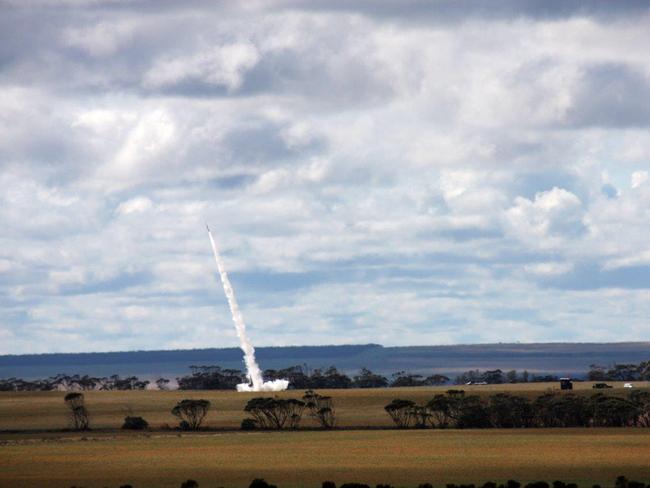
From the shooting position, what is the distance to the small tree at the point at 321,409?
16800 cm

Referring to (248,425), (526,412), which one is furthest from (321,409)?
(526,412)

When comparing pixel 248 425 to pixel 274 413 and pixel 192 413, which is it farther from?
pixel 192 413

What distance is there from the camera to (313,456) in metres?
119

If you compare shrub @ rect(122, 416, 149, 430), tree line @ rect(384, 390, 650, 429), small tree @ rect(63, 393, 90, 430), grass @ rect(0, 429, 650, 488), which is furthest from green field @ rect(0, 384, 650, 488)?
tree line @ rect(384, 390, 650, 429)

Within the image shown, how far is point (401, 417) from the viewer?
556 feet

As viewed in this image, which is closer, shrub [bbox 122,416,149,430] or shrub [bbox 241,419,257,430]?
shrub [bbox 241,419,257,430]

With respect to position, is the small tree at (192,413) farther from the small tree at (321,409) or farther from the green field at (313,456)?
the small tree at (321,409)

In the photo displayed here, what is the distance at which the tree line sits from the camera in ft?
515

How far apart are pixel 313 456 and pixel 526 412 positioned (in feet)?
156

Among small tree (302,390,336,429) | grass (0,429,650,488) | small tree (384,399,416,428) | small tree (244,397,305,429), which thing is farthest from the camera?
small tree (302,390,336,429)

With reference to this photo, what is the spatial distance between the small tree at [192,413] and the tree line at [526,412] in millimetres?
21467

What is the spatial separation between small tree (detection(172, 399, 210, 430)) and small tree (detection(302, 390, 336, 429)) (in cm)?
1279

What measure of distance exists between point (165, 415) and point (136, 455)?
6359 centimetres

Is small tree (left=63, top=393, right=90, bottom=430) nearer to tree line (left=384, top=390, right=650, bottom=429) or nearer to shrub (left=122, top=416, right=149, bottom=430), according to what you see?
shrub (left=122, top=416, right=149, bottom=430)
